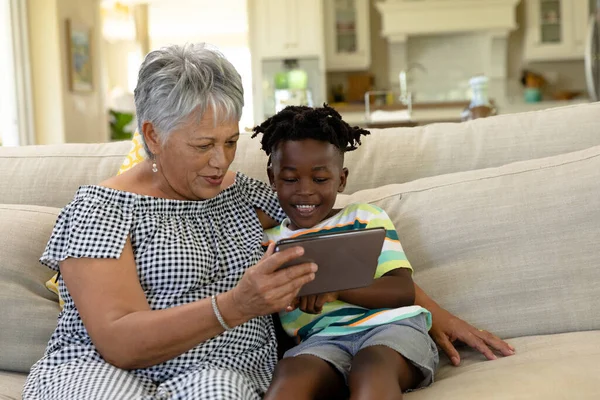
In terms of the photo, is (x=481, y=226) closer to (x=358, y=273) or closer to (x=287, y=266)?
(x=358, y=273)

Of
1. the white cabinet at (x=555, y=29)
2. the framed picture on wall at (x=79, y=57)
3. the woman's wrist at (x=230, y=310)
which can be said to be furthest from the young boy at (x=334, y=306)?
the white cabinet at (x=555, y=29)

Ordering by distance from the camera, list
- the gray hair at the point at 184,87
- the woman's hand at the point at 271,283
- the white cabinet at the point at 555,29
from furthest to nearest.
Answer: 1. the white cabinet at the point at 555,29
2. the gray hair at the point at 184,87
3. the woman's hand at the point at 271,283

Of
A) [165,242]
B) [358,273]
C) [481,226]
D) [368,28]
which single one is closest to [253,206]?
[165,242]

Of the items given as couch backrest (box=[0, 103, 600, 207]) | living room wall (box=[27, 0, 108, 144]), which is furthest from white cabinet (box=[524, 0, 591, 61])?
couch backrest (box=[0, 103, 600, 207])

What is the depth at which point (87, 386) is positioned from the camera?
1.34 m

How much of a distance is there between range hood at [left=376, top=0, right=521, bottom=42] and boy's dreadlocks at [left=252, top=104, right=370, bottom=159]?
6226mm

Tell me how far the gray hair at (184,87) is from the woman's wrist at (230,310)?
0.37 meters

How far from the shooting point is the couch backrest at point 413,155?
1972mm

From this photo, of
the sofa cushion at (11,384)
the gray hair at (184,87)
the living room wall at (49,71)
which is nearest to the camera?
the gray hair at (184,87)

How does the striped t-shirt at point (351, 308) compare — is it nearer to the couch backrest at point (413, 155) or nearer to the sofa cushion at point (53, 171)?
the couch backrest at point (413, 155)

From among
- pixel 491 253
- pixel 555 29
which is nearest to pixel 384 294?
pixel 491 253

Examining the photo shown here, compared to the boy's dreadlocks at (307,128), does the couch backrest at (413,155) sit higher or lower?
lower

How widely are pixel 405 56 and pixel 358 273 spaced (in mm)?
7009

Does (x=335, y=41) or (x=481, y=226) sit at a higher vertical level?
(x=335, y=41)
